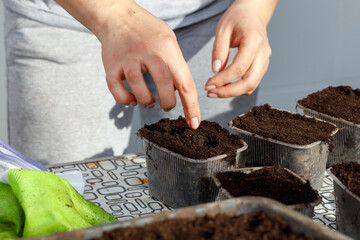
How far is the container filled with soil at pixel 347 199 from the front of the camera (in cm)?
96

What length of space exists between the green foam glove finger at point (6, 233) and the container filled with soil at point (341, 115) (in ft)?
2.64

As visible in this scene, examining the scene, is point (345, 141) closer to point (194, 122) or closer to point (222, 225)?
point (194, 122)

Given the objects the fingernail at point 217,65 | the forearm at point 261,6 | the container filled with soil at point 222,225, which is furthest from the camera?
the forearm at point 261,6

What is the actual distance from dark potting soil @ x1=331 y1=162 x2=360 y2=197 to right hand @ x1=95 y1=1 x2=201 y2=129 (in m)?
0.33

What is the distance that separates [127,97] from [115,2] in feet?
0.71

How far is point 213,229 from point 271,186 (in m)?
0.32

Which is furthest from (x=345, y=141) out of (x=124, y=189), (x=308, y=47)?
(x=308, y=47)

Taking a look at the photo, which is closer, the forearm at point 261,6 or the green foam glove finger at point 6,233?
the green foam glove finger at point 6,233

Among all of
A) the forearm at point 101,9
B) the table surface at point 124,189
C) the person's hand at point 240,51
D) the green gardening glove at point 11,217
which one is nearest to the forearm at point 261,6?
the person's hand at point 240,51

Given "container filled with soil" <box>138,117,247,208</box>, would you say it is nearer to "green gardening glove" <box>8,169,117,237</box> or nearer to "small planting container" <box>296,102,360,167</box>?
"green gardening glove" <box>8,169,117,237</box>

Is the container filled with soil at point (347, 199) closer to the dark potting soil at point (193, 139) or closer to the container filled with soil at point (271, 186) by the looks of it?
the container filled with soil at point (271, 186)

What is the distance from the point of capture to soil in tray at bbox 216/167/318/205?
95cm

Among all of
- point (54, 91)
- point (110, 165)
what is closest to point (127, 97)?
point (110, 165)

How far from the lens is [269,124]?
51.8 inches
